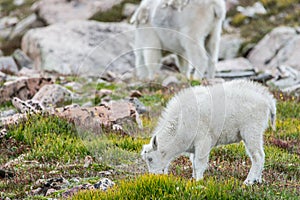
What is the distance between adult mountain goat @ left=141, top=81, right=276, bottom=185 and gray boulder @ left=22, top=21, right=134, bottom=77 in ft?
43.2

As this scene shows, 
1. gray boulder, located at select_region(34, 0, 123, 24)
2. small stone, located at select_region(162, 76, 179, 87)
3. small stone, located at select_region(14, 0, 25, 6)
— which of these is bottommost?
small stone, located at select_region(14, 0, 25, 6)

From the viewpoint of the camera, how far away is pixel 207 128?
7785mm

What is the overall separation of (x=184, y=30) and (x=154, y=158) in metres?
8.73

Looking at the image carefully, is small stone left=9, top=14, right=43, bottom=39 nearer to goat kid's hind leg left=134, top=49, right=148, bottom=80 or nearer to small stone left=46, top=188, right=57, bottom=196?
goat kid's hind leg left=134, top=49, right=148, bottom=80

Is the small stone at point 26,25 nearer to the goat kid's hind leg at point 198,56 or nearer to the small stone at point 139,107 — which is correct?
the goat kid's hind leg at point 198,56

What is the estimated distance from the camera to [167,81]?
15.5 m

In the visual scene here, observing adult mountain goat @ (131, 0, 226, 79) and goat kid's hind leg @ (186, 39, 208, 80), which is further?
goat kid's hind leg @ (186, 39, 208, 80)

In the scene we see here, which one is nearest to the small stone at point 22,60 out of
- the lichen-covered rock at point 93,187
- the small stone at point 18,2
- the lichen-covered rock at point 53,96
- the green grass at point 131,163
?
the lichen-covered rock at point 53,96

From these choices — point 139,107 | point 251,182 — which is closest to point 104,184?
point 251,182

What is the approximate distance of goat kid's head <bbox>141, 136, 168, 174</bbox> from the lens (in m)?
7.79

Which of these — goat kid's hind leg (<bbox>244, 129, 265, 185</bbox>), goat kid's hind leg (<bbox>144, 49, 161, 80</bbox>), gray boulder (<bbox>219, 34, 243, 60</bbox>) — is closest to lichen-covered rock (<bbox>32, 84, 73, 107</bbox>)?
goat kid's hind leg (<bbox>144, 49, 161, 80</bbox>)

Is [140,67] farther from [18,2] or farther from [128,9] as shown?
[18,2]

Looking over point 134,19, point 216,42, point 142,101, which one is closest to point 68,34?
point 134,19

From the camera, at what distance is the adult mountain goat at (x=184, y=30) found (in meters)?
15.8
